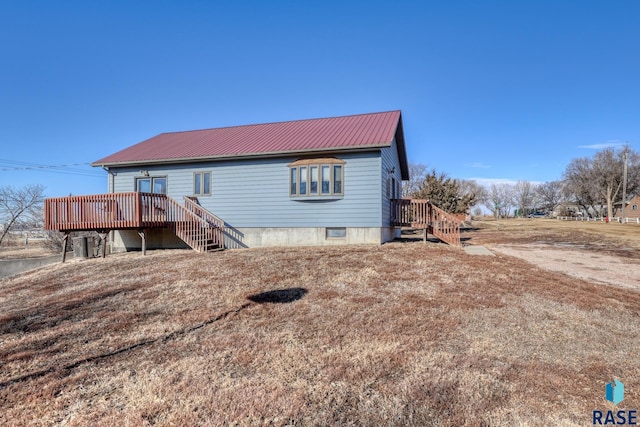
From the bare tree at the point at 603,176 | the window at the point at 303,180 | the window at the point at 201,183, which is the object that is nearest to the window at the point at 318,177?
the window at the point at 303,180

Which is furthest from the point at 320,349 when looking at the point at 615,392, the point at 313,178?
the point at 313,178

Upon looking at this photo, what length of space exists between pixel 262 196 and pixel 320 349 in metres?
9.54

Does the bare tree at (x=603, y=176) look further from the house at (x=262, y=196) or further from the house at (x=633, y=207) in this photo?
the house at (x=262, y=196)

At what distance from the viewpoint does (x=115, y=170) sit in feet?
48.3

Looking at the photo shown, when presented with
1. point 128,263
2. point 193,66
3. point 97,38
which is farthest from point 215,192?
point 97,38

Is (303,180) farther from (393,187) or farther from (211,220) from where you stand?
(393,187)

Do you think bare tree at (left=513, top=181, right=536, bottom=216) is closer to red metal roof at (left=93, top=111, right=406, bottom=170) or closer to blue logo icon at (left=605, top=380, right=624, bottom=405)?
red metal roof at (left=93, top=111, right=406, bottom=170)

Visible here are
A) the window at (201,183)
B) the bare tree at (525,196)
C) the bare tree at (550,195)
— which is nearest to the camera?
the window at (201,183)

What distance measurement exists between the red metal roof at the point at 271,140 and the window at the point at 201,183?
740 mm

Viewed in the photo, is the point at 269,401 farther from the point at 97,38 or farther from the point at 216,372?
the point at 97,38

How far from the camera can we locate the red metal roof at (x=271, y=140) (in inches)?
481

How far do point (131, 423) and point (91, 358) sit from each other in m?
1.77

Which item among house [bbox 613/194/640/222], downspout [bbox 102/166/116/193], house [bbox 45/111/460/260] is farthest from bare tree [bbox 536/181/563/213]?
downspout [bbox 102/166/116/193]

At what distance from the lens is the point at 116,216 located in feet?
37.9
